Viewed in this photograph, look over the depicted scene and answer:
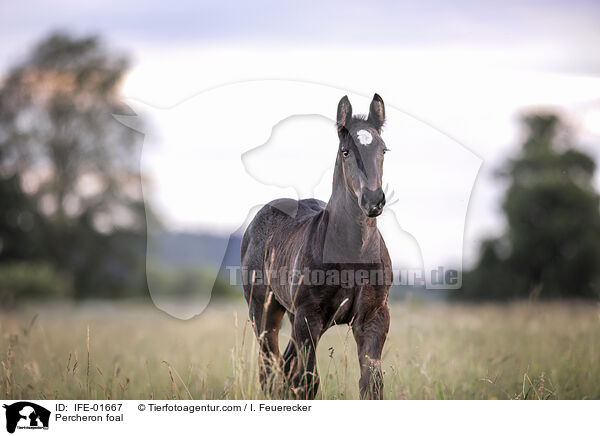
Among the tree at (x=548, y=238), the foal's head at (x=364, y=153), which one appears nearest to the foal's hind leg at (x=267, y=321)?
the foal's head at (x=364, y=153)

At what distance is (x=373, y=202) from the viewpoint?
3.95 m

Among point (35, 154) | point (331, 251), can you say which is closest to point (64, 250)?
point (35, 154)

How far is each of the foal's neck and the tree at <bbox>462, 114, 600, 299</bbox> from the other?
62.9 ft

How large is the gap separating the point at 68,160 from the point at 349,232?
2018cm

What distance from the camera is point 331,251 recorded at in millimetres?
4574

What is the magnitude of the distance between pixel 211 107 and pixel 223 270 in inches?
63.6

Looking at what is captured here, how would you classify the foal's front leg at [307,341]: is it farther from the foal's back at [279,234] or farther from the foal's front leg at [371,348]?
the foal's back at [279,234]

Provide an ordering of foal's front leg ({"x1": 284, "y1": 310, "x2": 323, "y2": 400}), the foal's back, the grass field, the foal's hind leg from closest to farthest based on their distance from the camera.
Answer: foal's front leg ({"x1": 284, "y1": 310, "x2": 323, "y2": 400}), the foal's back, the grass field, the foal's hind leg

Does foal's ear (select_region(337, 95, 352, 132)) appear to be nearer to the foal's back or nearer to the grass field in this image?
the foal's back
